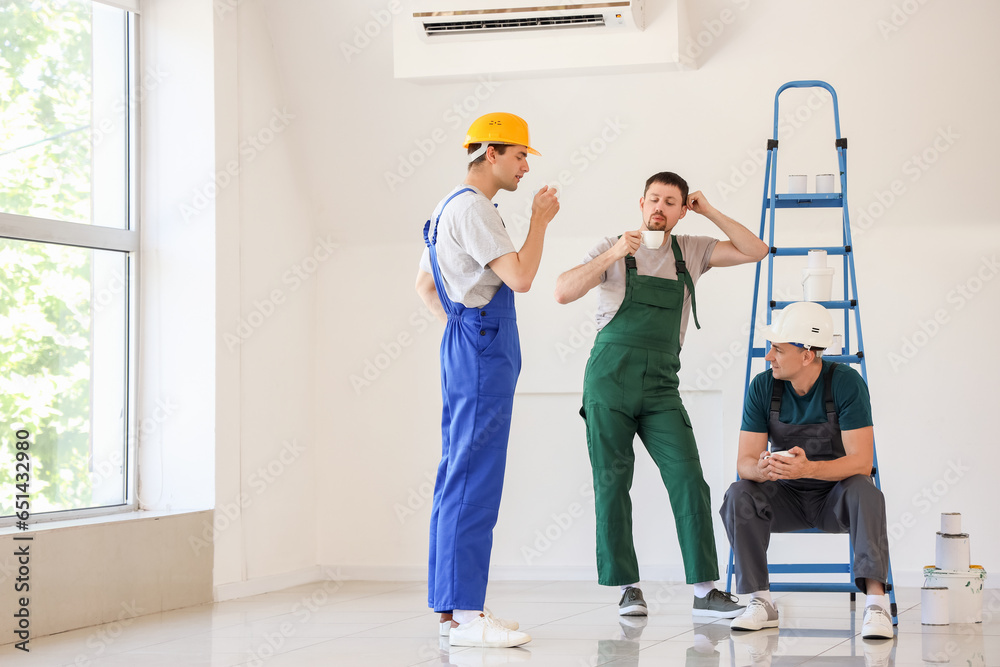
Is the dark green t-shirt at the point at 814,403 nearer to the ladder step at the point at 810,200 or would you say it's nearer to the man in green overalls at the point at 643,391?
the man in green overalls at the point at 643,391

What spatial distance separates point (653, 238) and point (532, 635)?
4.28 ft

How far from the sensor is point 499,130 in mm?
3164

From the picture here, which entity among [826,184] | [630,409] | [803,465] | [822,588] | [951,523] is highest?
[826,184]

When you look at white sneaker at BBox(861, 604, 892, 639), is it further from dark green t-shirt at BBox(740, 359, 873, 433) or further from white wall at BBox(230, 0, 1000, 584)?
white wall at BBox(230, 0, 1000, 584)

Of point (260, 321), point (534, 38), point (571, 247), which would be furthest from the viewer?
point (571, 247)

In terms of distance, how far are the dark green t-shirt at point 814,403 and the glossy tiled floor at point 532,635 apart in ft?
2.12

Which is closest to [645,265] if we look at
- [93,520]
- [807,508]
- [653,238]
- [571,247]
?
[653,238]

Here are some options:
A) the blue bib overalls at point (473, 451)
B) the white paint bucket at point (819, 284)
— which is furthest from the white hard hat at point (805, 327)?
the blue bib overalls at point (473, 451)

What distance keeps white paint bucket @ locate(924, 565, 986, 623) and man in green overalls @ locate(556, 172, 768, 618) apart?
680 millimetres

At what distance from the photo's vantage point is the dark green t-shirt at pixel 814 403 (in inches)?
128

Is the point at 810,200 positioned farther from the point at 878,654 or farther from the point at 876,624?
the point at 878,654

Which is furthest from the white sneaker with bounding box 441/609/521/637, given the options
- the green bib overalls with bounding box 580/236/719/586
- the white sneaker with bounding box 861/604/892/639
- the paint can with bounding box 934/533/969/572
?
the paint can with bounding box 934/533/969/572

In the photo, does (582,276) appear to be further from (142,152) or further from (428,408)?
(142,152)

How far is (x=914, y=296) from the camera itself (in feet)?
14.3
